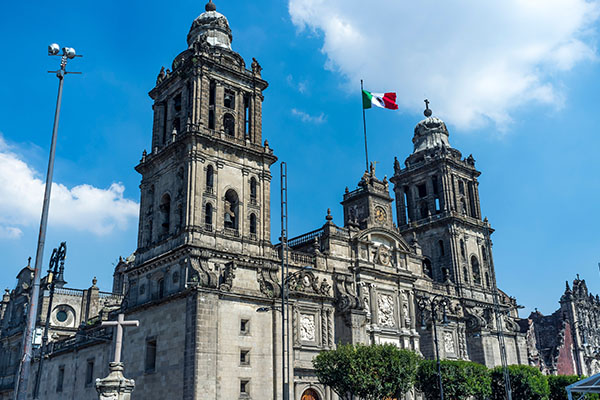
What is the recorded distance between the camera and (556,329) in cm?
8906

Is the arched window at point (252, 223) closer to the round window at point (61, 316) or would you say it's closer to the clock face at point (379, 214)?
the clock face at point (379, 214)

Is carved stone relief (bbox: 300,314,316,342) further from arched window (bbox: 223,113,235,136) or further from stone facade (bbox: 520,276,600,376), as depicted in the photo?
stone facade (bbox: 520,276,600,376)

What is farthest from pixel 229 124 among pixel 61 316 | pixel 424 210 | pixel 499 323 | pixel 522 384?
pixel 499 323

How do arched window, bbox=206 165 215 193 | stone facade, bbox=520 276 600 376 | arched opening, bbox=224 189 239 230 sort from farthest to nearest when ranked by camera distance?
stone facade, bbox=520 276 600 376 → arched opening, bbox=224 189 239 230 → arched window, bbox=206 165 215 193

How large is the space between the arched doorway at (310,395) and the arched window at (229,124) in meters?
19.9

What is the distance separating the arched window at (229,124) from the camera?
46.0 meters

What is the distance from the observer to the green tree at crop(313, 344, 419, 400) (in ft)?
122

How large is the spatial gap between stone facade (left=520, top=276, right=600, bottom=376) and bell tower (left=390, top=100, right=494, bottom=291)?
23.8 metres

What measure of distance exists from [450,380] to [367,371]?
32.8 ft

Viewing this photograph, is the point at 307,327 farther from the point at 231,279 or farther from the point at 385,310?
the point at 385,310

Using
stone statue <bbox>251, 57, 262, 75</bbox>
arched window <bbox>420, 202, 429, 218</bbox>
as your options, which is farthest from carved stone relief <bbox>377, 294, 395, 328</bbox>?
stone statue <bbox>251, 57, 262, 75</bbox>

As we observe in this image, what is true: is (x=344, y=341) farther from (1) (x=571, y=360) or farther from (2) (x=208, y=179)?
(1) (x=571, y=360)

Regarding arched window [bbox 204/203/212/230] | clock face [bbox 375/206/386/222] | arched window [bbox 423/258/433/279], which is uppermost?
clock face [bbox 375/206/386/222]

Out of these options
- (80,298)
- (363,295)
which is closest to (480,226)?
(363,295)
